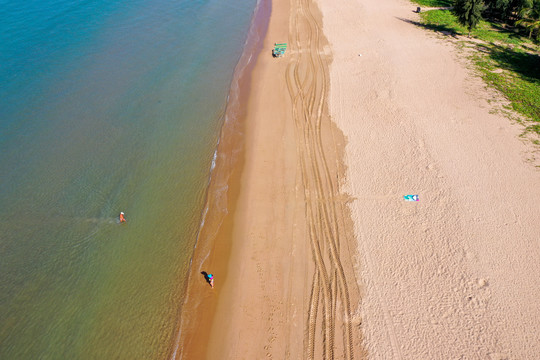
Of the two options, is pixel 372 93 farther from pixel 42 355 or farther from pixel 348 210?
pixel 42 355

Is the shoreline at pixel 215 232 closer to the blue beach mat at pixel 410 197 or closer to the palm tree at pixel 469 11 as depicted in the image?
the blue beach mat at pixel 410 197

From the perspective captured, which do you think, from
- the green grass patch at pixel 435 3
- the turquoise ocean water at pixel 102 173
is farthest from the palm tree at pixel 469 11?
the turquoise ocean water at pixel 102 173

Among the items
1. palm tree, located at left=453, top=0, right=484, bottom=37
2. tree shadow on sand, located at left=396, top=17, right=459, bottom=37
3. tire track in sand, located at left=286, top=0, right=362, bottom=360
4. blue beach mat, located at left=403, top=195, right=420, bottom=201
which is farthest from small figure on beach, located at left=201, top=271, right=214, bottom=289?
palm tree, located at left=453, top=0, right=484, bottom=37

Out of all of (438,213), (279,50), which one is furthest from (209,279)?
(279,50)

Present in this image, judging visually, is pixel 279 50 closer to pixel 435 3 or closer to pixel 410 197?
pixel 410 197

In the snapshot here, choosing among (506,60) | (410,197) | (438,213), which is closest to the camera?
(438,213)

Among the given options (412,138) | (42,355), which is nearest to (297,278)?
(42,355)
